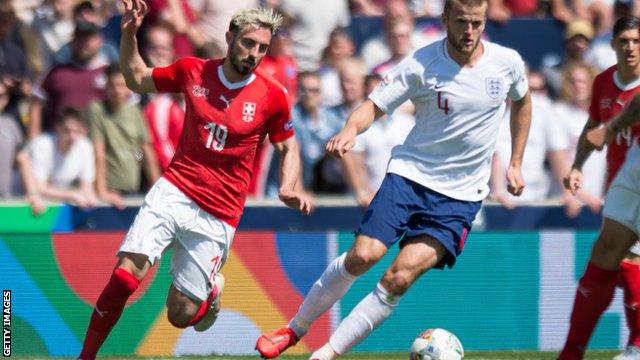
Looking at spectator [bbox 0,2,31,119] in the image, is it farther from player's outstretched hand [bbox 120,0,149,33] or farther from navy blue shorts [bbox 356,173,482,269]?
navy blue shorts [bbox 356,173,482,269]

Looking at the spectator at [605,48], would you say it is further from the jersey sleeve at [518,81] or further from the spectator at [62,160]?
the spectator at [62,160]

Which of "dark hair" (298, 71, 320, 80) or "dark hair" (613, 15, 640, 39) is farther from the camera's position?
"dark hair" (298, 71, 320, 80)

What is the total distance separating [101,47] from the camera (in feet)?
42.1

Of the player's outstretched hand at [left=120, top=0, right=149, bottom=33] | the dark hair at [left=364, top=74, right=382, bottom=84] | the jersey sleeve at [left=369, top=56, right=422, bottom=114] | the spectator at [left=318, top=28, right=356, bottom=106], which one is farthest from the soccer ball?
the spectator at [left=318, top=28, right=356, bottom=106]

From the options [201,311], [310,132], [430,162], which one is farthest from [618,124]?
[310,132]

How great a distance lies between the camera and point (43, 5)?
43.5 ft

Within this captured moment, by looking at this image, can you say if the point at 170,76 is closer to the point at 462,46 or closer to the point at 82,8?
the point at 462,46

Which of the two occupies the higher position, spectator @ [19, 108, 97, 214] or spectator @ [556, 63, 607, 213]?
spectator @ [19, 108, 97, 214]

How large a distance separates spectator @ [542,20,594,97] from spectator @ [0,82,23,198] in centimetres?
483

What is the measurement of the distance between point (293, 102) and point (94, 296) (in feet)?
8.90

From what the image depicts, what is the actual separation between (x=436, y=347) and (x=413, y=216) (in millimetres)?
783

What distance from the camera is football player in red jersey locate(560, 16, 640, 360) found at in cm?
856

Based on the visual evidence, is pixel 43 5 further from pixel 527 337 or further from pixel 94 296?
pixel 527 337

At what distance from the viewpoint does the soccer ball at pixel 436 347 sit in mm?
8320
